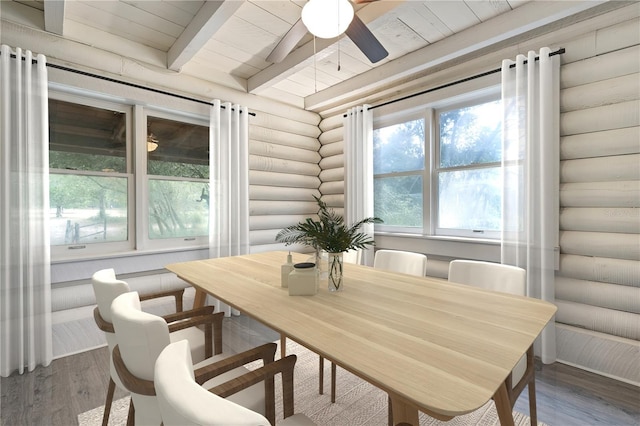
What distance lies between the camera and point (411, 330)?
1.07m

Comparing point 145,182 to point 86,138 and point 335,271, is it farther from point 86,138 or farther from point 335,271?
point 335,271

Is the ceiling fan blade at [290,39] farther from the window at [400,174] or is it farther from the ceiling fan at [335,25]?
the window at [400,174]

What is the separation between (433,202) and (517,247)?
0.95 metres

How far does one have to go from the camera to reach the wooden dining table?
0.77 meters

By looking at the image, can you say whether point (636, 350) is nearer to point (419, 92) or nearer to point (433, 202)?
point (433, 202)

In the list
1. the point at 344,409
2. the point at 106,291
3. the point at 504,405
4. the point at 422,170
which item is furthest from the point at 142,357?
the point at 422,170

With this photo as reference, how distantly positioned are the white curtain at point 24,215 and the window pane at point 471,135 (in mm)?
3465

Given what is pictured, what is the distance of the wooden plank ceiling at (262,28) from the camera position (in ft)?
6.93

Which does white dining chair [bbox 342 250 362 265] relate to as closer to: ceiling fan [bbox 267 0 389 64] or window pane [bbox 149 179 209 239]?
window pane [bbox 149 179 209 239]

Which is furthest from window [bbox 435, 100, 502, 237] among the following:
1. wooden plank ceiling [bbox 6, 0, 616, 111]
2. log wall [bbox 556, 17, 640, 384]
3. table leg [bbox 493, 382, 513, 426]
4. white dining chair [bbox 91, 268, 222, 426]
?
white dining chair [bbox 91, 268, 222, 426]

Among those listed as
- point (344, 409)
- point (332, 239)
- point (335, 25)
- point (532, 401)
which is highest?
point (335, 25)

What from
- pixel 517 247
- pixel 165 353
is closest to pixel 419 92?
pixel 517 247

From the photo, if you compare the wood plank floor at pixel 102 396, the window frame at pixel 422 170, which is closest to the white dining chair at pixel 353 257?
the window frame at pixel 422 170

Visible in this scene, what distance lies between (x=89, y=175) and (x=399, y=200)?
307 cm
